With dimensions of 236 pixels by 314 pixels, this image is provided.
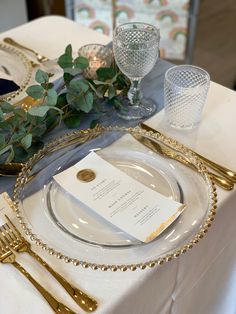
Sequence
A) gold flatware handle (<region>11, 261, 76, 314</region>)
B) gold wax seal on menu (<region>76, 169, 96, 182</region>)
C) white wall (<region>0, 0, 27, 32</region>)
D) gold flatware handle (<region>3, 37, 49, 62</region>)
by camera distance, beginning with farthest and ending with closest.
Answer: white wall (<region>0, 0, 27, 32</region>) → gold flatware handle (<region>3, 37, 49, 62</region>) → gold wax seal on menu (<region>76, 169, 96, 182</region>) → gold flatware handle (<region>11, 261, 76, 314</region>)

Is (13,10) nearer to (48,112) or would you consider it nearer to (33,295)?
(48,112)

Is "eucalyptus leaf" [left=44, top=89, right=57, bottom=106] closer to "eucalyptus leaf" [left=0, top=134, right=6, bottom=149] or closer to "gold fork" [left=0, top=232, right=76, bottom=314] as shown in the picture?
"eucalyptus leaf" [left=0, top=134, right=6, bottom=149]

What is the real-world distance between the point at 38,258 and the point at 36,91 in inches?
12.1

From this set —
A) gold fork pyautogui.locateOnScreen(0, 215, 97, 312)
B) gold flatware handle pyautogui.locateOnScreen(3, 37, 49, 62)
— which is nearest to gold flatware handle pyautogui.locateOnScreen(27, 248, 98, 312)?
gold fork pyautogui.locateOnScreen(0, 215, 97, 312)

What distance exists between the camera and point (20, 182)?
2.21ft

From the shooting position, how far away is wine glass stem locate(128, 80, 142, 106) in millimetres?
852

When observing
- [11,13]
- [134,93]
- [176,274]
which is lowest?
[11,13]

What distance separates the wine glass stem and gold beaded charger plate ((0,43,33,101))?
0.21m

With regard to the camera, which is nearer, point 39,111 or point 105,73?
point 39,111

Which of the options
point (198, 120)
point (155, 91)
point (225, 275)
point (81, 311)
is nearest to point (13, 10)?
point (155, 91)

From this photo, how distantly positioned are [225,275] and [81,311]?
0.39 meters

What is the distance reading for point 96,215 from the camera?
0.64 meters

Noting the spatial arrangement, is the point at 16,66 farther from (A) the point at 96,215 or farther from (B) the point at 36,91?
(A) the point at 96,215

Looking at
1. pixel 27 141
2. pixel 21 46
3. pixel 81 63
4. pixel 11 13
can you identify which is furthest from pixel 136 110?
pixel 11 13
